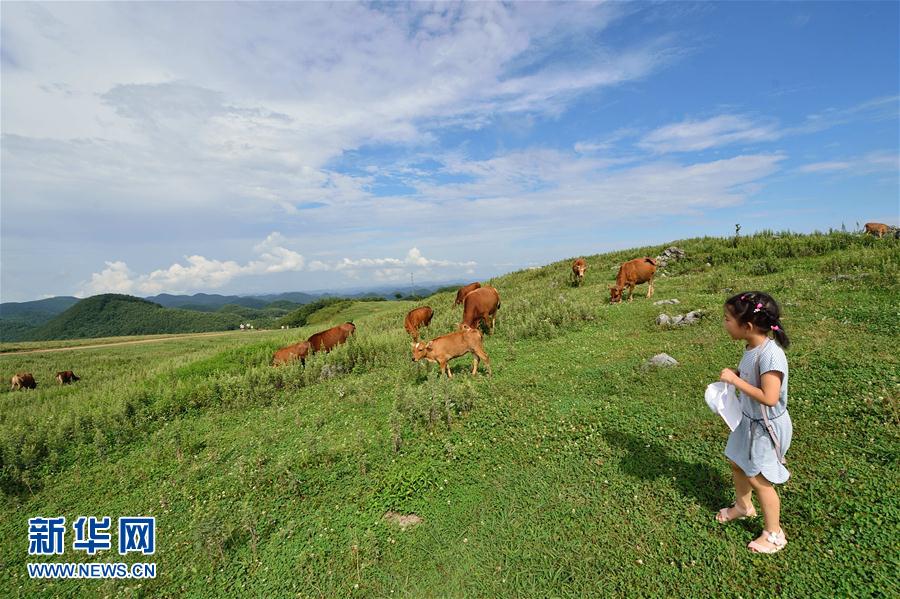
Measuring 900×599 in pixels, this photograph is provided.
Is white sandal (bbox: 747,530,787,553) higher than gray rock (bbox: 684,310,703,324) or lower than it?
lower

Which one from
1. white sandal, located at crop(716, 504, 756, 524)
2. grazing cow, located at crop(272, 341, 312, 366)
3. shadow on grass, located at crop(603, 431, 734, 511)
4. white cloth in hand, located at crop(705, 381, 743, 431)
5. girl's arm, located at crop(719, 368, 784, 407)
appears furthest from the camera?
grazing cow, located at crop(272, 341, 312, 366)

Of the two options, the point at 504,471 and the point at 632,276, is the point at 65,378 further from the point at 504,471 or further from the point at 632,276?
the point at 632,276

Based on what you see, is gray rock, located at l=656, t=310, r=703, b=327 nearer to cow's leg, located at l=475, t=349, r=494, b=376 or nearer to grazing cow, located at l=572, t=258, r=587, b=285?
cow's leg, located at l=475, t=349, r=494, b=376

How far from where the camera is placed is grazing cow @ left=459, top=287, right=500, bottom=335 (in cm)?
1528

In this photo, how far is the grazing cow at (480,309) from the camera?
15281 millimetres

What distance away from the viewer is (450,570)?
4637mm

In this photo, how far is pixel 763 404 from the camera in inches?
151

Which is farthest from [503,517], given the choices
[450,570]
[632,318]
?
[632,318]

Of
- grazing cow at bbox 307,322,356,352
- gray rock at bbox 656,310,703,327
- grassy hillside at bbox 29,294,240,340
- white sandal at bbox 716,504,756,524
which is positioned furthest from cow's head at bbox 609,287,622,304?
grassy hillside at bbox 29,294,240,340

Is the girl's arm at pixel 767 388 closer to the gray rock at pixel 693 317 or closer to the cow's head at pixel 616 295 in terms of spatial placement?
the gray rock at pixel 693 317

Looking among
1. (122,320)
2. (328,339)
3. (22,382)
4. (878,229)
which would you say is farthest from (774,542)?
(122,320)

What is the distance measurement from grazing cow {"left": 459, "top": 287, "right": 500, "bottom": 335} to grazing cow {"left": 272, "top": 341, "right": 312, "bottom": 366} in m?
6.76

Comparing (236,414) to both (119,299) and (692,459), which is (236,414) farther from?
(119,299)

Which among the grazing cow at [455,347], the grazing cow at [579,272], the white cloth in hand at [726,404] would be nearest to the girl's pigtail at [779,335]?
the white cloth in hand at [726,404]
